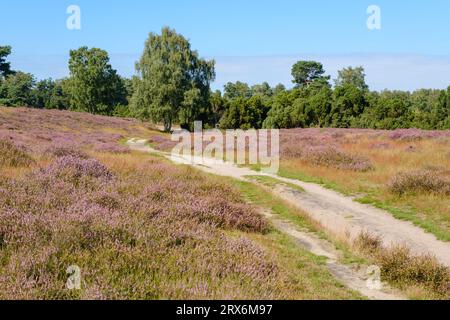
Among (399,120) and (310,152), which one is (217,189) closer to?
(310,152)

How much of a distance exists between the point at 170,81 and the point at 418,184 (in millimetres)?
42871

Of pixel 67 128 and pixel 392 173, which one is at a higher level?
pixel 67 128

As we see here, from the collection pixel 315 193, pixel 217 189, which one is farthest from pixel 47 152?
pixel 315 193

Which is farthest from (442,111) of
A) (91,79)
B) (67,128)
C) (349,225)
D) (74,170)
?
(91,79)

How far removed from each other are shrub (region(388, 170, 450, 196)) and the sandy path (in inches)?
68.0

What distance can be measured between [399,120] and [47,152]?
158 feet

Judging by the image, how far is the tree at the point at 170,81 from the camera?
53.8m

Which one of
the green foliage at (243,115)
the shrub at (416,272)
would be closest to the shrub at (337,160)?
the shrub at (416,272)

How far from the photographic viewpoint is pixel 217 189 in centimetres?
1276

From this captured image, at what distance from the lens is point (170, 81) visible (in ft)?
176

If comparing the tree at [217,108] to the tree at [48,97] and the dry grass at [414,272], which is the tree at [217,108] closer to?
the tree at [48,97]

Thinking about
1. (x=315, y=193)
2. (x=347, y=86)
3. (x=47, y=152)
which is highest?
(x=347, y=86)

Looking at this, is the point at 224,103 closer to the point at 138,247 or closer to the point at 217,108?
the point at 217,108

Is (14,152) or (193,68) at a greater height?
(193,68)
